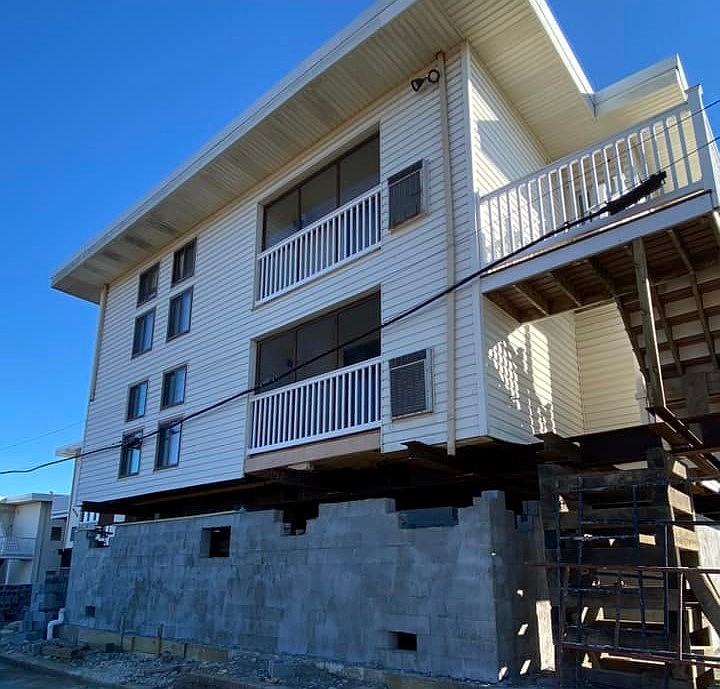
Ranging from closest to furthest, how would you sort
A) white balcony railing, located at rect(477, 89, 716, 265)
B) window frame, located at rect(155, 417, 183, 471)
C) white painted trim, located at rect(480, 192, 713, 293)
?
white painted trim, located at rect(480, 192, 713, 293), white balcony railing, located at rect(477, 89, 716, 265), window frame, located at rect(155, 417, 183, 471)

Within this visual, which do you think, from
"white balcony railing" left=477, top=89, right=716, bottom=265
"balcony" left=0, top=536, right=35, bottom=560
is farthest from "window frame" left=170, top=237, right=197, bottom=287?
"balcony" left=0, top=536, right=35, bottom=560

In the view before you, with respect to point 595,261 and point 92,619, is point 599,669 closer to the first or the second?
point 595,261

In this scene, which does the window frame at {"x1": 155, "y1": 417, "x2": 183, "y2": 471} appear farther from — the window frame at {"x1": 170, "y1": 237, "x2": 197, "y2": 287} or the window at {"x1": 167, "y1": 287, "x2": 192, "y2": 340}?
the window frame at {"x1": 170, "y1": 237, "x2": 197, "y2": 287}

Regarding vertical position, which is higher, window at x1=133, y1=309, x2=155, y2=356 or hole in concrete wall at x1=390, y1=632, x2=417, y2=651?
window at x1=133, y1=309, x2=155, y2=356

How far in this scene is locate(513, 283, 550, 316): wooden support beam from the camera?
8.43 metres

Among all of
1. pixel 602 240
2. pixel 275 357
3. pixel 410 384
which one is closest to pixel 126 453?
pixel 275 357

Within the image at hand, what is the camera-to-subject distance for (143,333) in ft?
50.4

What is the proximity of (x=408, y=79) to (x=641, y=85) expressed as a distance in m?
3.71

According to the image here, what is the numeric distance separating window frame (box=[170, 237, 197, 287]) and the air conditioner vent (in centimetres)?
693

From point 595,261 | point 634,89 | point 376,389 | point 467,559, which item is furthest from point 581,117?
A: point 467,559

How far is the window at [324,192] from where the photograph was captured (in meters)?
11.5

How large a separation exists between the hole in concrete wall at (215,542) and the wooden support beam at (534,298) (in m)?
6.43

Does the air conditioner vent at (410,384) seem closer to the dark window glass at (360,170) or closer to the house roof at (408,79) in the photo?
the dark window glass at (360,170)

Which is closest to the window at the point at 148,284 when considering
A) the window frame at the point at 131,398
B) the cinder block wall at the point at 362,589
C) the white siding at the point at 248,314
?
the white siding at the point at 248,314
